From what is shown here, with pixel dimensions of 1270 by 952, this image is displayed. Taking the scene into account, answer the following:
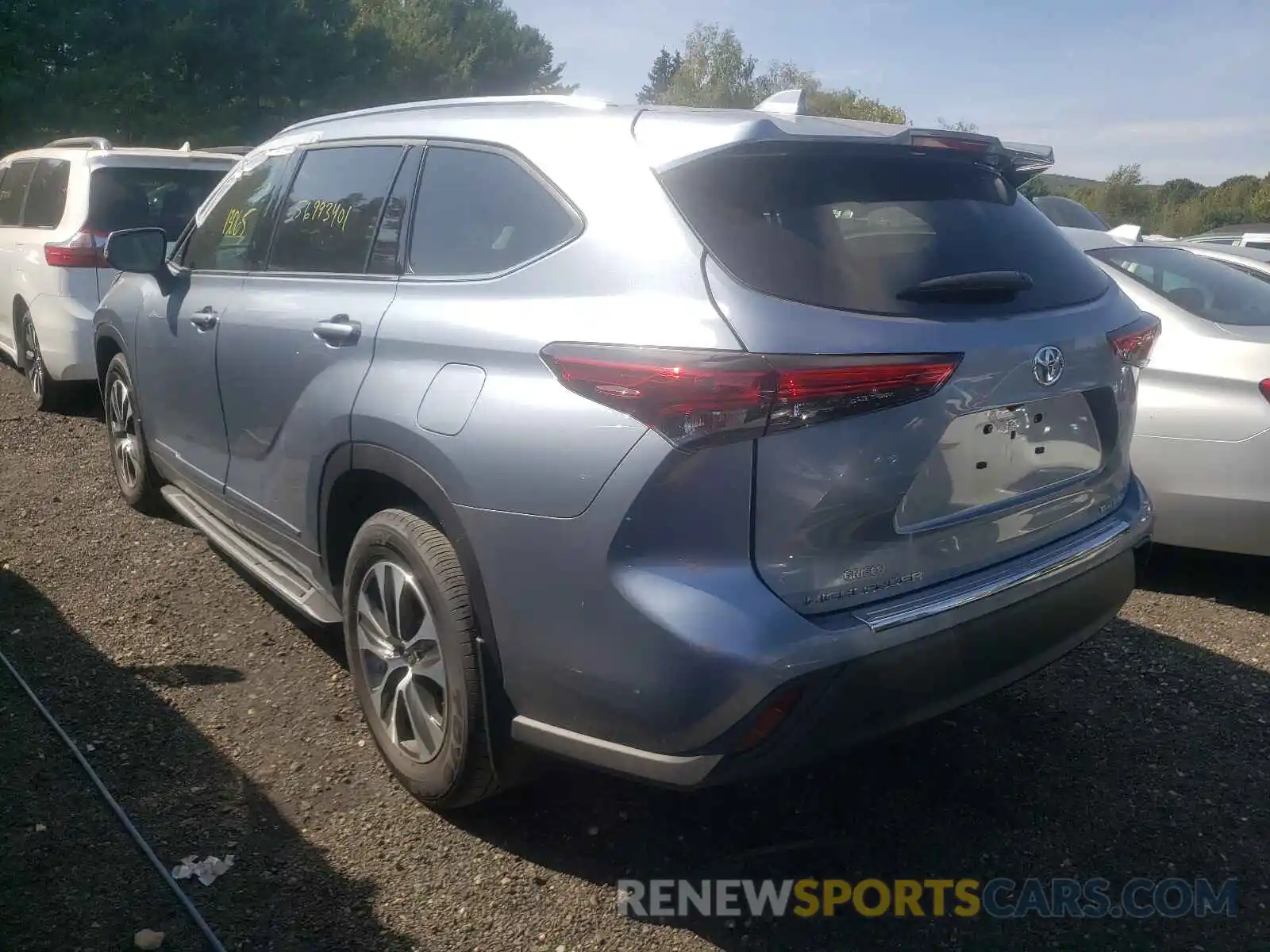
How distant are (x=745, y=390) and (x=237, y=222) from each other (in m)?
2.76

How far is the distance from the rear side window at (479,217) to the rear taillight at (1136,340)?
1.43 meters

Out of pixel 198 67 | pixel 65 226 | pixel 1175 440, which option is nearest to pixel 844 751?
pixel 1175 440

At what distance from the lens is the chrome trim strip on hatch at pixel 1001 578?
239 cm

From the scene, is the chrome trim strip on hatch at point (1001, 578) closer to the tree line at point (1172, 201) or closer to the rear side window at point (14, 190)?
the rear side window at point (14, 190)

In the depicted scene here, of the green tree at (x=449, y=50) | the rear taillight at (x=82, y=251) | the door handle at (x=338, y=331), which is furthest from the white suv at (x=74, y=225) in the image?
the green tree at (x=449, y=50)

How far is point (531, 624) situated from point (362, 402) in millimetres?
879

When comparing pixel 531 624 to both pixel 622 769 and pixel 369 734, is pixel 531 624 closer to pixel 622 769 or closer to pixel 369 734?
pixel 622 769

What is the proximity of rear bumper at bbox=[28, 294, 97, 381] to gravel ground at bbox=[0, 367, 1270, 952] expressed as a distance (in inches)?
122

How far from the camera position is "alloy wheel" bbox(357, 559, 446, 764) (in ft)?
9.54

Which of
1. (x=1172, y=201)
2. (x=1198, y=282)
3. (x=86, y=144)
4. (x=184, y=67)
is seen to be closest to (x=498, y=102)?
(x=1198, y=282)

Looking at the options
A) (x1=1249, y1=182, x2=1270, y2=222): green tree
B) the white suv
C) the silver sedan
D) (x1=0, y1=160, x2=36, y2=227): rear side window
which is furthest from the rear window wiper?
(x1=1249, y1=182, x2=1270, y2=222): green tree

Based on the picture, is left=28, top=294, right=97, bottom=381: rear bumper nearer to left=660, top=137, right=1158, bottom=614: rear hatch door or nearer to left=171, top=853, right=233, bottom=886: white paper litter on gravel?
left=171, top=853, right=233, bottom=886: white paper litter on gravel

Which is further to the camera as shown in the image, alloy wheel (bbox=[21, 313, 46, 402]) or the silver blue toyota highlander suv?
alloy wheel (bbox=[21, 313, 46, 402])

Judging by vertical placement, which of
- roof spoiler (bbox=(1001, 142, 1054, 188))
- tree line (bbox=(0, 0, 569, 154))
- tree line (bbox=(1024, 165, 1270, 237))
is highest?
tree line (bbox=(0, 0, 569, 154))
